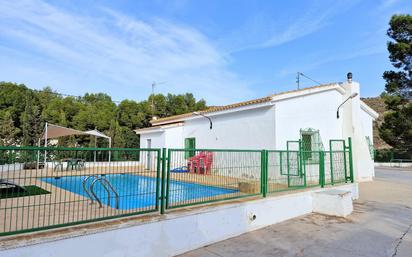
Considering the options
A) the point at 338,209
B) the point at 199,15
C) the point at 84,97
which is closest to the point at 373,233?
the point at 338,209

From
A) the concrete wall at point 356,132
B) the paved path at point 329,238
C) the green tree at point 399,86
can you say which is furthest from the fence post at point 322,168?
the green tree at point 399,86

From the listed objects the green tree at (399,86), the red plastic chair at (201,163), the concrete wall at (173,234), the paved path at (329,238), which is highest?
the green tree at (399,86)

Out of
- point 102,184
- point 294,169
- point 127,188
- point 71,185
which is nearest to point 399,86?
point 294,169

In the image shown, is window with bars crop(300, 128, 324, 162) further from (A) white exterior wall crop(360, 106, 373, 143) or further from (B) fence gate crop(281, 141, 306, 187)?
(A) white exterior wall crop(360, 106, 373, 143)

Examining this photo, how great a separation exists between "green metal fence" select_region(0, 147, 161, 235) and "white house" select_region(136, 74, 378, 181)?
901 centimetres

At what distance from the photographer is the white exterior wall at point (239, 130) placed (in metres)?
13.2

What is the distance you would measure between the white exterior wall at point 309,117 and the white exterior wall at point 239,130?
0.48 meters

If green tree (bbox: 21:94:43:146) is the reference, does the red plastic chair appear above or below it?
below

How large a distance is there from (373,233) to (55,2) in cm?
1372

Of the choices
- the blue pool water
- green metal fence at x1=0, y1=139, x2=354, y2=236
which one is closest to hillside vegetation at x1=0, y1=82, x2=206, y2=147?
green metal fence at x1=0, y1=139, x2=354, y2=236

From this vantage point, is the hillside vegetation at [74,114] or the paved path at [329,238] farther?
the hillside vegetation at [74,114]

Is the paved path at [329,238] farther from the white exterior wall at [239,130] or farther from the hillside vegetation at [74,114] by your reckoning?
the hillside vegetation at [74,114]

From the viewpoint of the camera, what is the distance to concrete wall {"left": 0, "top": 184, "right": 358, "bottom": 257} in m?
3.74

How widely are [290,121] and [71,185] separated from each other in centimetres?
1101
